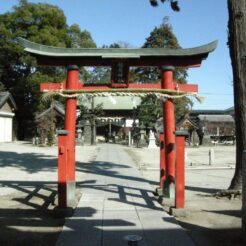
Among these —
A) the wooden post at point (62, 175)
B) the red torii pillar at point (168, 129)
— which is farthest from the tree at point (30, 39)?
the wooden post at point (62, 175)

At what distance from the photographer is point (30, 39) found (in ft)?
127

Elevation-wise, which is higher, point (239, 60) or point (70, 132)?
point (239, 60)

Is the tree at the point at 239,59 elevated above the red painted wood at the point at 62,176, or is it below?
above

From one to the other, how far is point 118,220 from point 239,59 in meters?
5.06

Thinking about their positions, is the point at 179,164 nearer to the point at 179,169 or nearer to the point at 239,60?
the point at 179,169

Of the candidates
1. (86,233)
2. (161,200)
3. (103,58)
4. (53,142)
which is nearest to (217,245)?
(86,233)

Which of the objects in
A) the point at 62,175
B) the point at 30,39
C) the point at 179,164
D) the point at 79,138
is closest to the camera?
the point at 179,164

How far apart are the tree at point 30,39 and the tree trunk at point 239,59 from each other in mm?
30154

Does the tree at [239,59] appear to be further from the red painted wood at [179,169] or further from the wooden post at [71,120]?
the wooden post at [71,120]

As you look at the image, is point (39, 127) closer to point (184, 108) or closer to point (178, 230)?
point (184, 108)

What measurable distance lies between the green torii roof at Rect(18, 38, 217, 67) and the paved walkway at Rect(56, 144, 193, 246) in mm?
3592

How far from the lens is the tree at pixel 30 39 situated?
38.8 m

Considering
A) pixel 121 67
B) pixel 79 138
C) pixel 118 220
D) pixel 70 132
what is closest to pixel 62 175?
Answer: pixel 70 132

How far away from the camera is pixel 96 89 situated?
9172 millimetres
